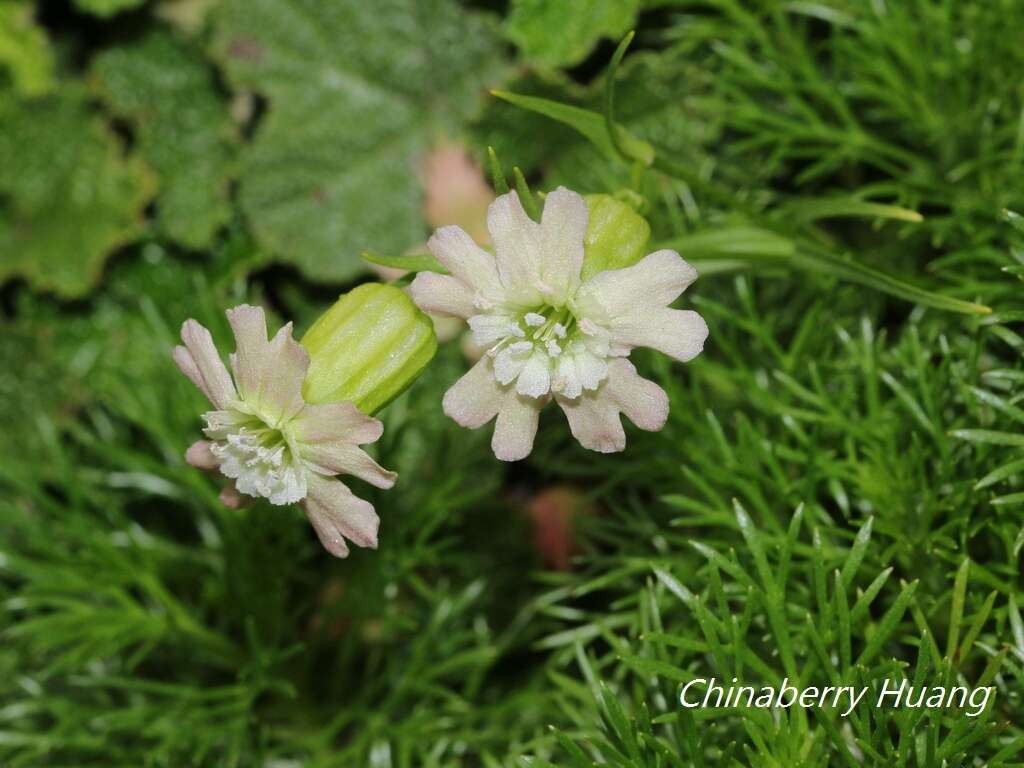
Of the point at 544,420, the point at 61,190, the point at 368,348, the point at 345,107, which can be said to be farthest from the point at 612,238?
the point at 61,190

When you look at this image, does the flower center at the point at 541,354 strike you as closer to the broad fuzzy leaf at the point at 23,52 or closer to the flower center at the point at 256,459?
the flower center at the point at 256,459

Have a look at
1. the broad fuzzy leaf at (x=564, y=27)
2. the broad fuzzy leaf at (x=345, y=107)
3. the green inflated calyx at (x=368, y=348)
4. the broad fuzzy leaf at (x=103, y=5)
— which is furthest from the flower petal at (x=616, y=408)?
the broad fuzzy leaf at (x=103, y=5)

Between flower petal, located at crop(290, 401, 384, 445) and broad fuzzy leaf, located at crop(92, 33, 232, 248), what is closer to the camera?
flower petal, located at crop(290, 401, 384, 445)

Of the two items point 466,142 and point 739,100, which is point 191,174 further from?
point 739,100

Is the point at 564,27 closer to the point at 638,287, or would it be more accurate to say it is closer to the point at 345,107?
the point at 345,107

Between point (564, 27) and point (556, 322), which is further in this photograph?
point (564, 27)

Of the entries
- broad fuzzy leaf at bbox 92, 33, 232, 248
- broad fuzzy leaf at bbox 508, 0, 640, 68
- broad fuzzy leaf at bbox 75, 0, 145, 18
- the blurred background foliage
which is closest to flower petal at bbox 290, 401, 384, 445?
the blurred background foliage

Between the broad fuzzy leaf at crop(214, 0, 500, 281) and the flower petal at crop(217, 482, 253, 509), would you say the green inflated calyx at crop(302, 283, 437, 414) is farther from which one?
the broad fuzzy leaf at crop(214, 0, 500, 281)
